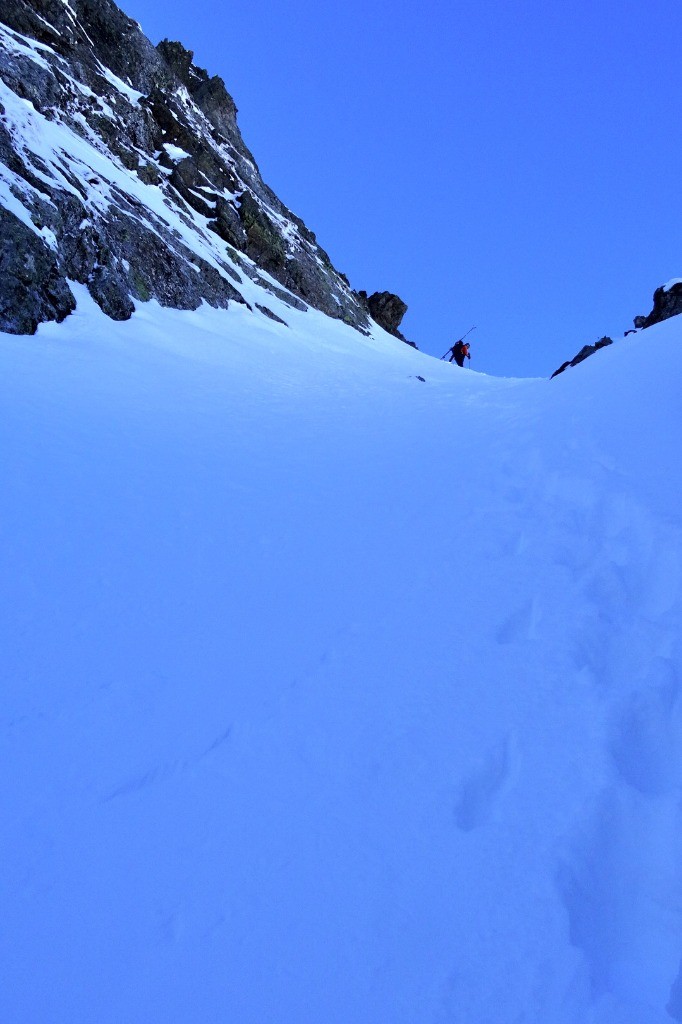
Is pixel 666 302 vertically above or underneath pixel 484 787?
above

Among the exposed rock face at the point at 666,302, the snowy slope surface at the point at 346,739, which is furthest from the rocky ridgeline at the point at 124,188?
the exposed rock face at the point at 666,302

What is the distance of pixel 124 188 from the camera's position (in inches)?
800

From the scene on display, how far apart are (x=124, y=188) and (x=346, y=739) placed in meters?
23.2

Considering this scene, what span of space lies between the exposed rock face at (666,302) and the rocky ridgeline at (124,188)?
50.2ft

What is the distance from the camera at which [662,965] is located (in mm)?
2205

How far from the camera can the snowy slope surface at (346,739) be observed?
225 cm

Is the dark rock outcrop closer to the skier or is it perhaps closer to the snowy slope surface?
the snowy slope surface

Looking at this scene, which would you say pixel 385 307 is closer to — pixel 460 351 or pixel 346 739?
pixel 460 351

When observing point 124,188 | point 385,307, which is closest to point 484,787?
point 124,188

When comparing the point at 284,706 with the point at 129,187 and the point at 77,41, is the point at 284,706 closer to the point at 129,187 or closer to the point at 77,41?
the point at 129,187

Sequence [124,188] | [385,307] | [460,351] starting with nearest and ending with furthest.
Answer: [124,188]
[460,351]
[385,307]

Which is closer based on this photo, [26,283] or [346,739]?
[346,739]

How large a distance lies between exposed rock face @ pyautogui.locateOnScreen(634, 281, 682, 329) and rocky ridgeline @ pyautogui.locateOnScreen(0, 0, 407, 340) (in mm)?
15302

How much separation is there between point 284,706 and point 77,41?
136 feet
